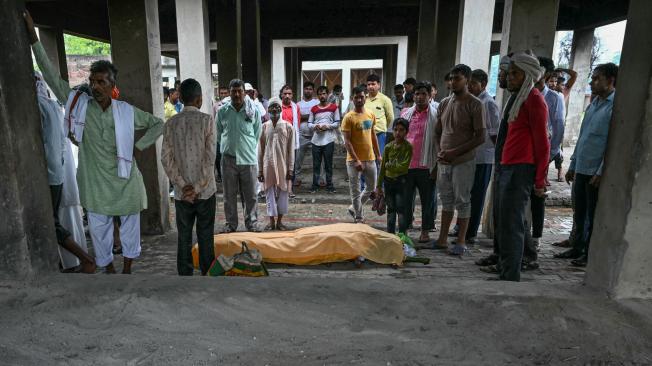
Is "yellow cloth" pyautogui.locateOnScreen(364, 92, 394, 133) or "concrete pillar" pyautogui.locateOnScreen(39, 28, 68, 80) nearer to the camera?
"yellow cloth" pyautogui.locateOnScreen(364, 92, 394, 133)

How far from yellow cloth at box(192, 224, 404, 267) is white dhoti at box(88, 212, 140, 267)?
64 centimetres

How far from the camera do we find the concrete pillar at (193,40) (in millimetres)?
7629

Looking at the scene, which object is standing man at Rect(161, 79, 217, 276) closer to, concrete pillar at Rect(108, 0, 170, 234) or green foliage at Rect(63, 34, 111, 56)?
concrete pillar at Rect(108, 0, 170, 234)

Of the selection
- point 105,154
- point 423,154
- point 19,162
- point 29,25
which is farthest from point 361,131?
point 19,162

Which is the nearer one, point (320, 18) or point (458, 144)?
point (458, 144)

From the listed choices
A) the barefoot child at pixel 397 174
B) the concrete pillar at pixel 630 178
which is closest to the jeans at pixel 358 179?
the barefoot child at pixel 397 174

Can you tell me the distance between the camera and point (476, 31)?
7.13m

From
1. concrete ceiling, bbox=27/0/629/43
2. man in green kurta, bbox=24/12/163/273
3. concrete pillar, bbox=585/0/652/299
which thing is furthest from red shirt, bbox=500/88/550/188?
concrete ceiling, bbox=27/0/629/43

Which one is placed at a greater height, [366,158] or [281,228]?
[366,158]

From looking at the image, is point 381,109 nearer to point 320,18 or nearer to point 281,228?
point 281,228

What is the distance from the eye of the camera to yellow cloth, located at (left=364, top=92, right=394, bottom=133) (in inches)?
277

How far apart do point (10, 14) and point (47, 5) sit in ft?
38.5

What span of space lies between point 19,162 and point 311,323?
203 cm

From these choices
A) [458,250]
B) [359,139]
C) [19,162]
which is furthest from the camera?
[359,139]
